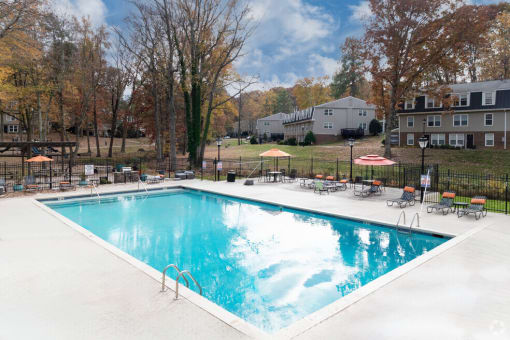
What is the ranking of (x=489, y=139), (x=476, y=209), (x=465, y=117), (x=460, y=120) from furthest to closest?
(x=460, y=120)
(x=465, y=117)
(x=489, y=139)
(x=476, y=209)

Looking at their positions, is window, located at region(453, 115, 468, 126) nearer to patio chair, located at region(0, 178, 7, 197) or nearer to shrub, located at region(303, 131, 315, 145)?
shrub, located at region(303, 131, 315, 145)

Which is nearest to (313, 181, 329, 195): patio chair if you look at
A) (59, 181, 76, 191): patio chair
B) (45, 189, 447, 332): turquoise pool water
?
(45, 189, 447, 332): turquoise pool water

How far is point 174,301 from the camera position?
20.1 feet

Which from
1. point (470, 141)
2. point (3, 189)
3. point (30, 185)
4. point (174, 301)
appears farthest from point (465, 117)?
point (3, 189)

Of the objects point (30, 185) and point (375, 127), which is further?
point (375, 127)

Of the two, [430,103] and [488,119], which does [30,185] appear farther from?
[488,119]

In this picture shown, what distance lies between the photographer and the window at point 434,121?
39844 millimetres

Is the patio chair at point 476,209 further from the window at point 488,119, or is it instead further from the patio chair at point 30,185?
the window at point 488,119

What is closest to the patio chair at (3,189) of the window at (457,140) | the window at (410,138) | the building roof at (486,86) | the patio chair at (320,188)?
the patio chair at (320,188)

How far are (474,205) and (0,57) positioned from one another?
97.6ft

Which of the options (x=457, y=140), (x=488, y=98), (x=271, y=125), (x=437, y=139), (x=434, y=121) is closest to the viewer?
(x=488, y=98)

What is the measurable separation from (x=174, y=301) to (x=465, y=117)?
4172 cm

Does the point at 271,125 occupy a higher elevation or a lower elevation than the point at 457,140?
higher

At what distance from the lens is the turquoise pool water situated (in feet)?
25.7
